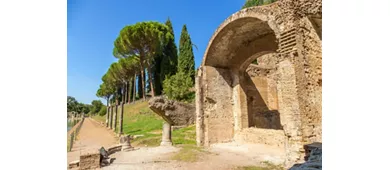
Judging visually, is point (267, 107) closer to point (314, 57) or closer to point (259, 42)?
point (259, 42)

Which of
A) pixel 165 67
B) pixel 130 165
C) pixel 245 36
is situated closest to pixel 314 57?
pixel 245 36

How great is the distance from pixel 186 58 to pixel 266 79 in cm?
1411

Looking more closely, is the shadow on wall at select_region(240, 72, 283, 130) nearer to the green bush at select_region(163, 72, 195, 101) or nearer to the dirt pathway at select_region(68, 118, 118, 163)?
the dirt pathway at select_region(68, 118, 118, 163)

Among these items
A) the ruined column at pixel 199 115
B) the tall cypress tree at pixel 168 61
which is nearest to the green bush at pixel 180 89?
the tall cypress tree at pixel 168 61

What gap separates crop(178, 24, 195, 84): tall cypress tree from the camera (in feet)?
81.7

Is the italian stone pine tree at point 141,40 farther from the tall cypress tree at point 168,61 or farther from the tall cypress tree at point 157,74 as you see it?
the tall cypress tree at point 157,74

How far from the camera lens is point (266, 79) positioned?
12289 millimetres

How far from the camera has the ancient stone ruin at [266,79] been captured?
5.06 meters

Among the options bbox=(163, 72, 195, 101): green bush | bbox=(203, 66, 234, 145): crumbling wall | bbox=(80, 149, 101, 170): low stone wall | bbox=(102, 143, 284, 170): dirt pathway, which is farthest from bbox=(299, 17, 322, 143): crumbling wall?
bbox=(163, 72, 195, 101): green bush

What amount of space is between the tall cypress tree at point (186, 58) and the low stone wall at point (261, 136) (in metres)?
15.7

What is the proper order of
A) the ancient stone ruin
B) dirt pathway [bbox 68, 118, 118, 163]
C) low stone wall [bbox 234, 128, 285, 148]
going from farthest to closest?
dirt pathway [bbox 68, 118, 118, 163], low stone wall [bbox 234, 128, 285, 148], the ancient stone ruin

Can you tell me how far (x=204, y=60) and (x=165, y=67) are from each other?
64.5ft
